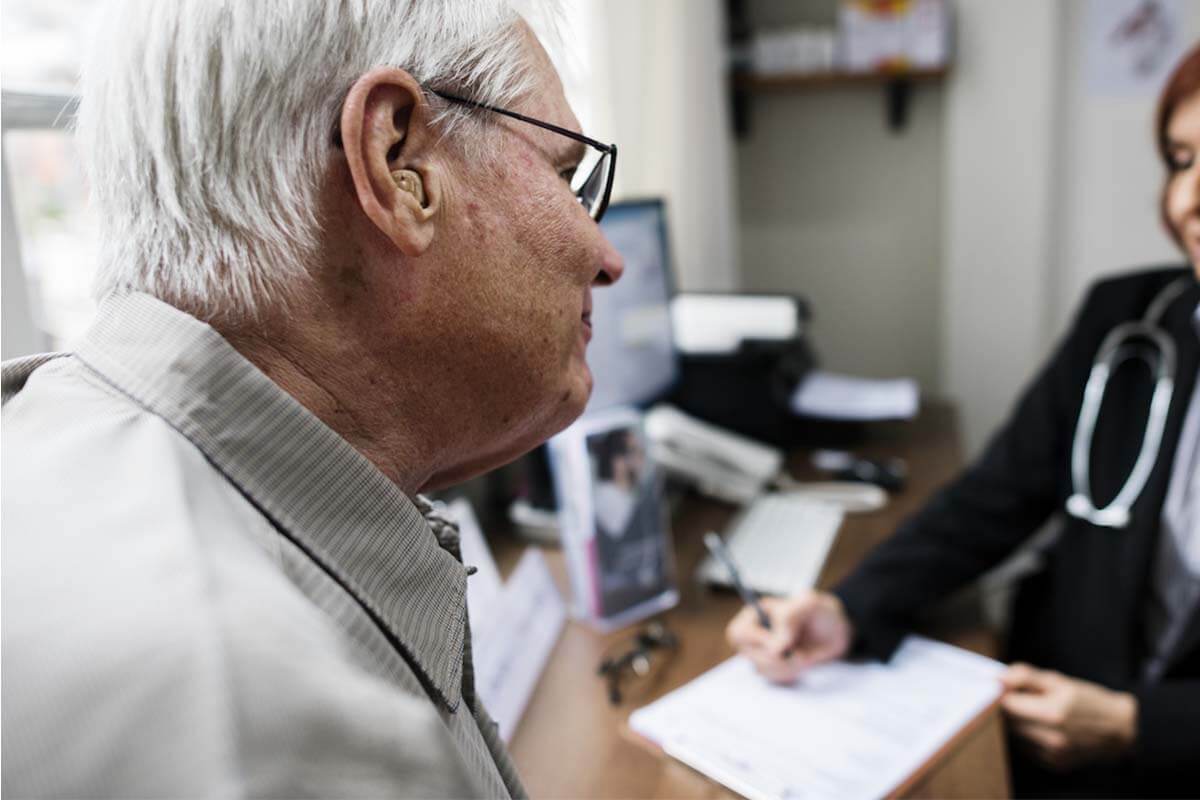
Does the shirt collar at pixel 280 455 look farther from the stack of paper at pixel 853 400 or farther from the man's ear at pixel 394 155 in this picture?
the stack of paper at pixel 853 400

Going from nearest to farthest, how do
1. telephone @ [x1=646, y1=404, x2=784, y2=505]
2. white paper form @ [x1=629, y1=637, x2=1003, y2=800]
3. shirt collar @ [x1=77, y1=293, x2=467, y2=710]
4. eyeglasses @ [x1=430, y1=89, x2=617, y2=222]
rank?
1. shirt collar @ [x1=77, y1=293, x2=467, y2=710]
2. eyeglasses @ [x1=430, y1=89, x2=617, y2=222]
3. white paper form @ [x1=629, y1=637, x2=1003, y2=800]
4. telephone @ [x1=646, y1=404, x2=784, y2=505]

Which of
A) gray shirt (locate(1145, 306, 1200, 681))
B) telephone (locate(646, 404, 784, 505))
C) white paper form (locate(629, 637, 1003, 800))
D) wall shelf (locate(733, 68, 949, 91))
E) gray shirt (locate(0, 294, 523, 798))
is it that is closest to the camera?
gray shirt (locate(0, 294, 523, 798))

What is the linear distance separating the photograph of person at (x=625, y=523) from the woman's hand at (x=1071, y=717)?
44 centimetres

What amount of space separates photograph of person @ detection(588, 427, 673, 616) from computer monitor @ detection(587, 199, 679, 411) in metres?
0.28

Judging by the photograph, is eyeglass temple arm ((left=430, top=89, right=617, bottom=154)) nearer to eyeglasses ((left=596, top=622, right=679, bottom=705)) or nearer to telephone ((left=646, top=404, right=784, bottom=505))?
eyeglasses ((left=596, top=622, right=679, bottom=705))

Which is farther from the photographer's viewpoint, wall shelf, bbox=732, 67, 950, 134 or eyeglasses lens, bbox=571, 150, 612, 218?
wall shelf, bbox=732, 67, 950, 134

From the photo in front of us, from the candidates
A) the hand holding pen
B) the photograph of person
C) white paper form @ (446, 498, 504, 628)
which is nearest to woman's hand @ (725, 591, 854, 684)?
the hand holding pen

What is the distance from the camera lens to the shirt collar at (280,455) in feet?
1.55

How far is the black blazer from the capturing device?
3.66 ft

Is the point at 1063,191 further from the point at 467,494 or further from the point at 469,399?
the point at 469,399

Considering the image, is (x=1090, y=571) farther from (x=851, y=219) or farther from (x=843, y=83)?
(x=843, y=83)

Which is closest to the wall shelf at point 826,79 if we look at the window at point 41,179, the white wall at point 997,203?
the white wall at point 997,203

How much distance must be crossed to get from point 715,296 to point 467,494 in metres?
0.80

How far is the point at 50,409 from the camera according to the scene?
48 cm
